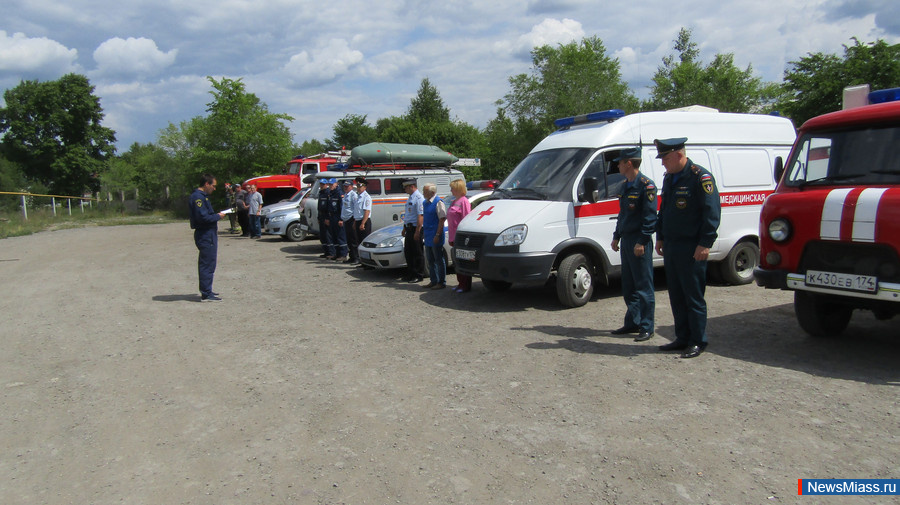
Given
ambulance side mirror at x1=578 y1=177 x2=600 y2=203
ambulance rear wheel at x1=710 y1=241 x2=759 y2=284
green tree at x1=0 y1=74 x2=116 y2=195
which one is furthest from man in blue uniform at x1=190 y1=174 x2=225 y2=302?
green tree at x1=0 y1=74 x2=116 y2=195

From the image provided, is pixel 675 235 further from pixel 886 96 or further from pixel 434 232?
pixel 434 232

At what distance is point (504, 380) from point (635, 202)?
8.04ft

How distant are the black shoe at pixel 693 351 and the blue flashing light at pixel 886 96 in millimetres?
3219

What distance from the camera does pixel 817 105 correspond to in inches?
995

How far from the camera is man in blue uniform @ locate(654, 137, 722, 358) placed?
564 cm

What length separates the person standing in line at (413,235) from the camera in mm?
10414

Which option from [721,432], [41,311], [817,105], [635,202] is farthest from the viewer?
[817,105]

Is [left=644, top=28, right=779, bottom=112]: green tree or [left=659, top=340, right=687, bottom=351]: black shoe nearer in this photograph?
[left=659, top=340, right=687, bottom=351]: black shoe

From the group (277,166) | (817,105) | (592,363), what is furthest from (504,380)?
(277,166)

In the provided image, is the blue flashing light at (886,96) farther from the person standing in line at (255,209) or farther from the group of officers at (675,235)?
the person standing in line at (255,209)

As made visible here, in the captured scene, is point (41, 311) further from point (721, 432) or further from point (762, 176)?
point (762, 176)

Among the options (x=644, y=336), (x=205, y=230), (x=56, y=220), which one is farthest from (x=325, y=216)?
(x=56, y=220)

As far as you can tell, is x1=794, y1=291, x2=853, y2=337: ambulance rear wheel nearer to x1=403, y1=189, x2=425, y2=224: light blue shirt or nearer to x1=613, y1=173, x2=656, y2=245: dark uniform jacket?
x1=613, y1=173, x2=656, y2=245: dark uniform jacket

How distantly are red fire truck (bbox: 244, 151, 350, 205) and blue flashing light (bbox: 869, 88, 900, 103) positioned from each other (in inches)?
753
